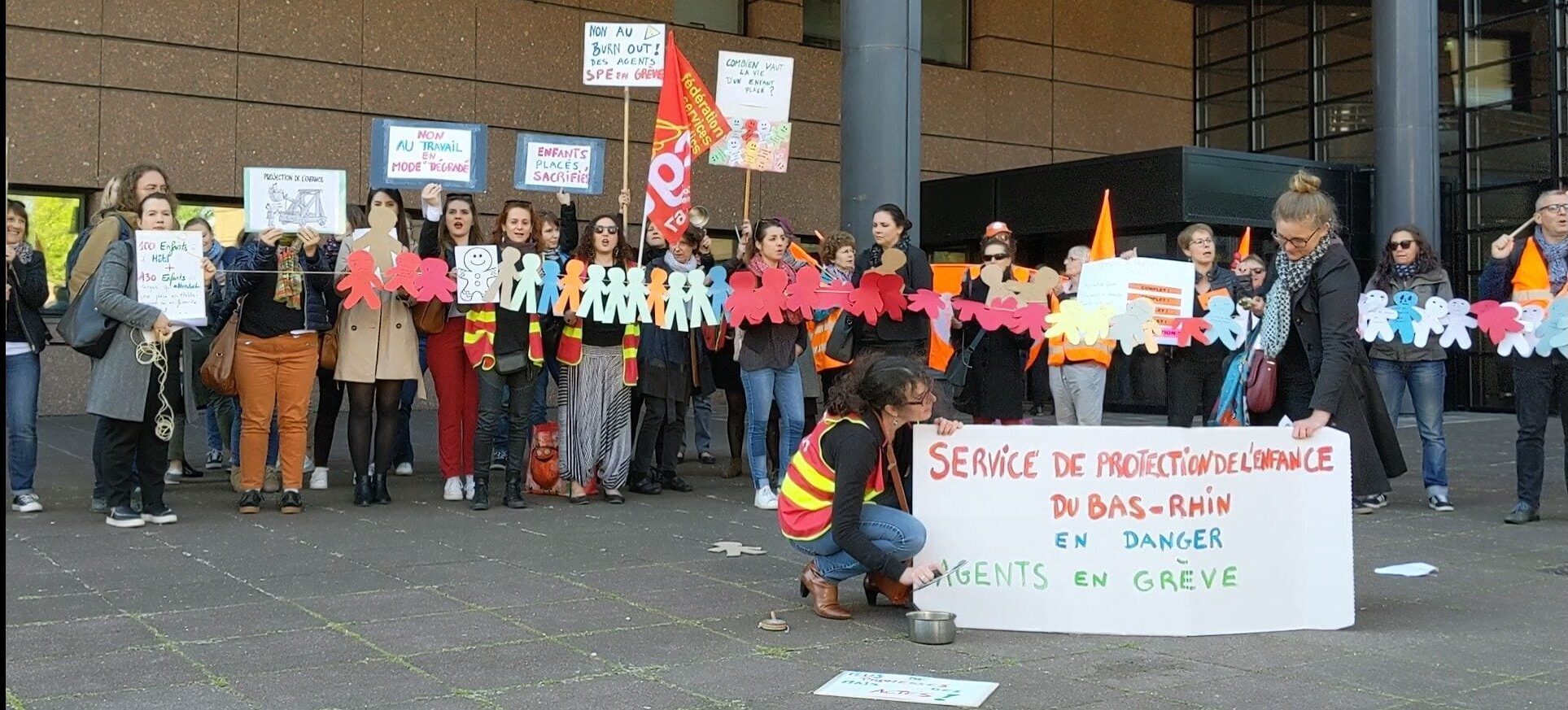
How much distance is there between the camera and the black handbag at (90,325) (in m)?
7.43

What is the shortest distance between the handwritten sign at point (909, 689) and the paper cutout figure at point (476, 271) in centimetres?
456

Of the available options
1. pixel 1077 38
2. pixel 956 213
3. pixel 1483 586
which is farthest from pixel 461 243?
pixel 1077 38

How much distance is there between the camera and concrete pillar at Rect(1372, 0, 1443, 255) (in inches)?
611

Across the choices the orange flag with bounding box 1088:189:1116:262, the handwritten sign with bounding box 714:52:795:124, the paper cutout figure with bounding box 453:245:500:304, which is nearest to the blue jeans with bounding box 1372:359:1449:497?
the orange flag with bounding box 1088:189:1116:262

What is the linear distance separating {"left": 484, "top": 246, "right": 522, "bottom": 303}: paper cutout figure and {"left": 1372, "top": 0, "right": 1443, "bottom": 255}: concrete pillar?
36.7 ft

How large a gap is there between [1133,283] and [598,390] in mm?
3294

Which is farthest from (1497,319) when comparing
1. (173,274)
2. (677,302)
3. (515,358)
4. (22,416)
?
(22,416)

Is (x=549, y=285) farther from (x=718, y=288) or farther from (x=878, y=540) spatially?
(x=878, y=540)

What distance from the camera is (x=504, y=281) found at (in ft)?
27.4

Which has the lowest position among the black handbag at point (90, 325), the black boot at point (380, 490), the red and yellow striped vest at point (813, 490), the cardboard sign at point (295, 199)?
the black boot at point (380, 490)

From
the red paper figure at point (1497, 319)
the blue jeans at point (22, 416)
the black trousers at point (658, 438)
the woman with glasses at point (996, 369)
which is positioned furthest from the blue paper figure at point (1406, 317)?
the blue jeans at point (22, 416)

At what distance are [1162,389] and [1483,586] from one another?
1112 cm

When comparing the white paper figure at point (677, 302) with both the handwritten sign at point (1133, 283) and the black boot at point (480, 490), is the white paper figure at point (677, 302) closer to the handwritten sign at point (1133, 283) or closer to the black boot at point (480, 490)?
the black boot at point (480, 490)

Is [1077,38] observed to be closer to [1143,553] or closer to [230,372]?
[230,372]
